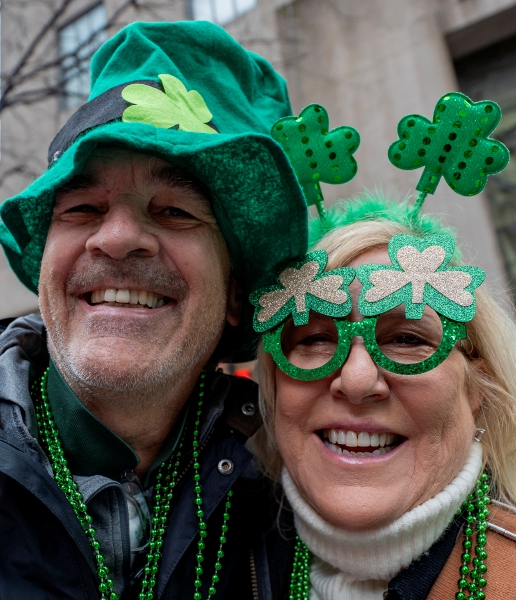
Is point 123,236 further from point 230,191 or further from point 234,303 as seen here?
point 234,303

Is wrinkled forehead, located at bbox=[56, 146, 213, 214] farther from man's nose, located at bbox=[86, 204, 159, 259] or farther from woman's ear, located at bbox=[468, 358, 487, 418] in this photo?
woman's ear, located at bbox=[468, 358, 487, 418]

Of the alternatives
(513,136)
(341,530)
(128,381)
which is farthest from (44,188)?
(513,136)

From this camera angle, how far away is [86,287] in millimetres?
1776

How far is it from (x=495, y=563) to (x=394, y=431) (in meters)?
0.43

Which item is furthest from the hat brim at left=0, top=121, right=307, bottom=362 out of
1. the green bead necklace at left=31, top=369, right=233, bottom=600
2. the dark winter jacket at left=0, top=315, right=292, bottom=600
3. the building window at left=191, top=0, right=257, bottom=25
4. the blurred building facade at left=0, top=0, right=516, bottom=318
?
the building window at left=191, top=0, right=257, bottom=25

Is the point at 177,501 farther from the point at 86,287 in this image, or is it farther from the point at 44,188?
the point at 44,188

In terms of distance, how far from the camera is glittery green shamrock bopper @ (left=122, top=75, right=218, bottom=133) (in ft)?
5.55

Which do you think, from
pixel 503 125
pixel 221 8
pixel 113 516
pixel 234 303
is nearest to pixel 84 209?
pixel 234 303

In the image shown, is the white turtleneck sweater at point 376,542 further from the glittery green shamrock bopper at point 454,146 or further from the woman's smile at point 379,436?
the glittery green shamrock bopper at point 454,146

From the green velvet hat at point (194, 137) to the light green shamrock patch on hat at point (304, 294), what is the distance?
0.28 ft

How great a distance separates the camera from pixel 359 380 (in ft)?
5.08

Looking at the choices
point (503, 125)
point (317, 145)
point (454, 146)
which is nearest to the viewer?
point (454, 146)

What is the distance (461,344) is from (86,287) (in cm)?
122

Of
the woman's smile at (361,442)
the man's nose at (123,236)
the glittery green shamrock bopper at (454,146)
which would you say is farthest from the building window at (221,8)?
the woman's smile at (361,442)
